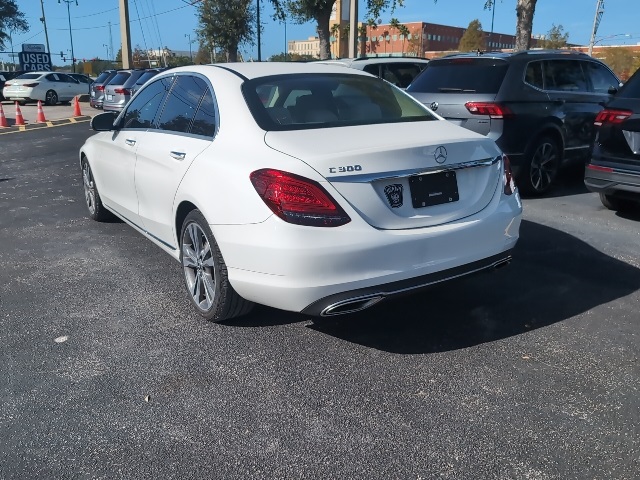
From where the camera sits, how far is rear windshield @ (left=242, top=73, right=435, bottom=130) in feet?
12.1

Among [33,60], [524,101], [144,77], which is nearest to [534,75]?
[524,101]

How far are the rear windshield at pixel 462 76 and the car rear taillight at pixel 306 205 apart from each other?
4.50 meters

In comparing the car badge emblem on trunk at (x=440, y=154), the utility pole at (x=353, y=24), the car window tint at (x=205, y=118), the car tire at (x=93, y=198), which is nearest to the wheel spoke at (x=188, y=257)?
the car window tint at (x=205, y=118)

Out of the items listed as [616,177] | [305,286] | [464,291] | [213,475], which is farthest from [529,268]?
[213,475]

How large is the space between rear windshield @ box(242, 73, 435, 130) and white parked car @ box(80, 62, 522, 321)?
13 millimetres

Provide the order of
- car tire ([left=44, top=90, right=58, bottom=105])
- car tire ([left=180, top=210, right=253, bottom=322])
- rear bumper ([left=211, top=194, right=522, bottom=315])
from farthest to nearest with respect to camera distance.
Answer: car tire ([left=44, top=90, right=58, bottom=105])
car tire ([left=180, top=210, right=253, bottom=322])
rear bumper ([left=211, top=194, right=522, bottom=315])

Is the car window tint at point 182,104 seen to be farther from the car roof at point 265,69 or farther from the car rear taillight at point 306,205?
the car rear taillight at point 306,205

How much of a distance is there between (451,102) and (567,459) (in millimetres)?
5183

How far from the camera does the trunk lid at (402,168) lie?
316 cm

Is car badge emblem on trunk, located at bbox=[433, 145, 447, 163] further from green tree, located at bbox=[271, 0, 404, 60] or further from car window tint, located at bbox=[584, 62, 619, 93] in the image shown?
green tree, located at bbox=[271, 0, 404, 60]

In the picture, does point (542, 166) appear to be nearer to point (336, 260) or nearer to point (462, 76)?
point (462, 76)

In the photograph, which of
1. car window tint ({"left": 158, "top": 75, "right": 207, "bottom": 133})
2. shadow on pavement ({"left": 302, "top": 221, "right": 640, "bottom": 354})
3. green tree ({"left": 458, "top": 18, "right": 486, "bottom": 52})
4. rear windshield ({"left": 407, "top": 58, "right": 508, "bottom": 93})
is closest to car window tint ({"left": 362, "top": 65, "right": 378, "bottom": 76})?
rear windshield ({"left": 407, "top": 58, "right": 508, "bottom": 93})

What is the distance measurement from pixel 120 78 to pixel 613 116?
1654 cm

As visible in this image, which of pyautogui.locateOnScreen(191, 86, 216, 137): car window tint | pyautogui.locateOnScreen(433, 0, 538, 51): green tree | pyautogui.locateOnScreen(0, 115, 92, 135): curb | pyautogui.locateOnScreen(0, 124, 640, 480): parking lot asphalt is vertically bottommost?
pyautogui.locateOnScreen(0, 115, 92, 135): curb
